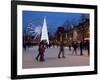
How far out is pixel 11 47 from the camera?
1921 mm

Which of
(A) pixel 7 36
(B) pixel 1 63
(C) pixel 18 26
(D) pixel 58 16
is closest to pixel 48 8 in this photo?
(D) pixel 58 16

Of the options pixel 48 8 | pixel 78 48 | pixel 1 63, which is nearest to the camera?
pixel 1 63

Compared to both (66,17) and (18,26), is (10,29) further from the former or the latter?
(66,17)

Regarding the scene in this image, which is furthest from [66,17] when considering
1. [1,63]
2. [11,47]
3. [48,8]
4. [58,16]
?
[1,63]

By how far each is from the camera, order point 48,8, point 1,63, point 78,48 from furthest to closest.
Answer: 1. point 78,48
2. point 48,8
3. point 1,63

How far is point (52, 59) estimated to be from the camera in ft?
6.77

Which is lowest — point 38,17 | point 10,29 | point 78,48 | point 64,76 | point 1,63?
point 64,76

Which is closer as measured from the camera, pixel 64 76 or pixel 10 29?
pixel 10 29

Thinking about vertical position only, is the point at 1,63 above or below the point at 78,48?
below

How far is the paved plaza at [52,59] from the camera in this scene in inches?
78.1

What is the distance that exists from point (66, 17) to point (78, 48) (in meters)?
0.35

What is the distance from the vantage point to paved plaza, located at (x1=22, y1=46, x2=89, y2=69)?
1.98m

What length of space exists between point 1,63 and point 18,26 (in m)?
0.38

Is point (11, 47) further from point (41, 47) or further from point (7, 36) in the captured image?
point (41, 47)
